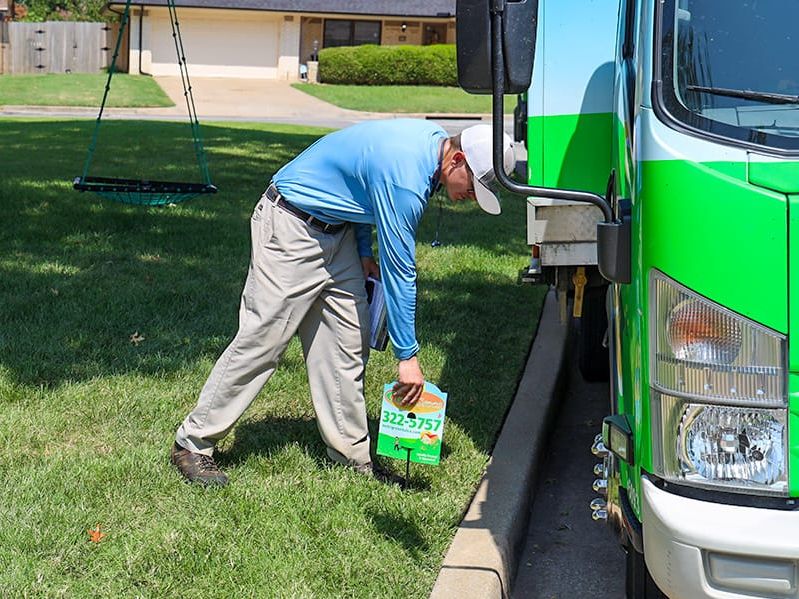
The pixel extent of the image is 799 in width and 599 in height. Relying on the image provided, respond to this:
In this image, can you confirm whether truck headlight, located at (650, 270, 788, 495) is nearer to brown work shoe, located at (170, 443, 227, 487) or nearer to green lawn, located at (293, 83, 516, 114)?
brown work shoe, located at (170, 443, 227, 487)

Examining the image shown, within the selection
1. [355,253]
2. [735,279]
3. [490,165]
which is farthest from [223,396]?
[735,279]

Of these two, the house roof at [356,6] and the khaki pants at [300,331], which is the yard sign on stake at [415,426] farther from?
the house roof at [356,6]

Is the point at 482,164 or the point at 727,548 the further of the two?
the point at 482,164

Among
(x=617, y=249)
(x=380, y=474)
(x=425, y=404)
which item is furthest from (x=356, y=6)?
(x=617, y=249)

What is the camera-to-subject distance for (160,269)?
8109 millimetres

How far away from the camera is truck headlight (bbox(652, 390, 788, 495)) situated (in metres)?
2.93

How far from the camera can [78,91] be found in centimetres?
3155

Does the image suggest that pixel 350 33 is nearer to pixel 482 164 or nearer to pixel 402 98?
pixel 402 98

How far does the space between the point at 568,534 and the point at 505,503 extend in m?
0.39

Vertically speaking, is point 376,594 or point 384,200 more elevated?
point 384,200

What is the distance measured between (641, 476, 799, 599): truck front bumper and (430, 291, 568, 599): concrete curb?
3.52 ft

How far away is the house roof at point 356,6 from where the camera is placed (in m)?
40.0

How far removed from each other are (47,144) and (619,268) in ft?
44.1

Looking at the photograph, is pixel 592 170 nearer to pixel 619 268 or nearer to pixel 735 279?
pixel 619 268
